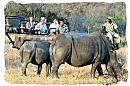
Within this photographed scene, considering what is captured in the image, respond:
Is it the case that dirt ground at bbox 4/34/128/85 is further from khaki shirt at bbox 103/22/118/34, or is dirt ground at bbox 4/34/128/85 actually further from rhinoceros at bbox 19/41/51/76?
khaki shirt at bbox 103/22/118/34

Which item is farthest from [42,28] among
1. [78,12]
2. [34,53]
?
[78,12]

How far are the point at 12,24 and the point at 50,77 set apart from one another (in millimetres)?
995

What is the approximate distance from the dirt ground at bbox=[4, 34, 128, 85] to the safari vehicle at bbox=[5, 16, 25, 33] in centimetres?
17

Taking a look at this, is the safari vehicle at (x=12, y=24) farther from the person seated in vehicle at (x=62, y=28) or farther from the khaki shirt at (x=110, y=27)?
the khaki shirt at (x=110, y=27)

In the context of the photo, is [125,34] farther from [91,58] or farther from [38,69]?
[38,69]

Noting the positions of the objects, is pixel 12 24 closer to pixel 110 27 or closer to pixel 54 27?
pixel 54 27

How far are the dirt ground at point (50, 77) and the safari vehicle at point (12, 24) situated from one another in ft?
0.57

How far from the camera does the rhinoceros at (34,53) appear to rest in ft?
32.3

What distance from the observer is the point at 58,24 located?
1003 centimetres

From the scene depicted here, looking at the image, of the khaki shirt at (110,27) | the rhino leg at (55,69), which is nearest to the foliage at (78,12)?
the khaki shirt at (110,27)

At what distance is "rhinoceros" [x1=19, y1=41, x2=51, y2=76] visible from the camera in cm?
984

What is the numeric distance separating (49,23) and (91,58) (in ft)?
2.73

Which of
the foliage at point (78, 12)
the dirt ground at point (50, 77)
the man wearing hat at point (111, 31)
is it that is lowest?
the dirt ground at point (50, 77)

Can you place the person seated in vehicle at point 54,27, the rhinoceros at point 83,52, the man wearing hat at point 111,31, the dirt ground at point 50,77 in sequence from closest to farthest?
1. the rhinoceros at point 83,52
2. the dirt ground at point 50,77
3. the person seated in vehicle at point 54,27
4. the man wearing hat at point 111,31
